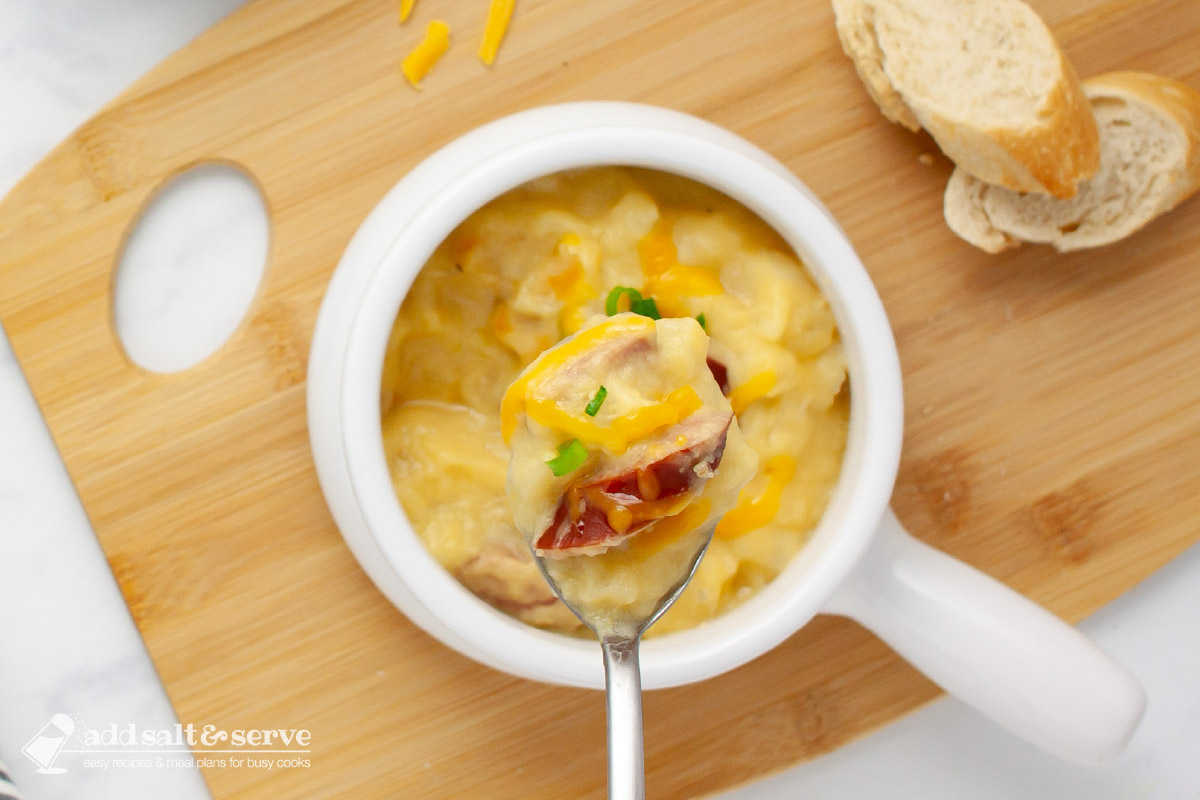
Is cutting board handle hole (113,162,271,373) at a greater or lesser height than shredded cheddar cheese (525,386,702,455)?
greater

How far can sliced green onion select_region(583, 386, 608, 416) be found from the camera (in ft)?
3.35

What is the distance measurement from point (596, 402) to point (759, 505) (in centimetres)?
39

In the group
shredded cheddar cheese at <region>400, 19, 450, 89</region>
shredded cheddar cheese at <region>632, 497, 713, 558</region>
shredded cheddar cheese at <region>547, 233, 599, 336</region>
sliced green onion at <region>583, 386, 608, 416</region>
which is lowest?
shredded cheddar cheese at <region>632, 497, 713, 558</region>

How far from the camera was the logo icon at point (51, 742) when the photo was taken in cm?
163

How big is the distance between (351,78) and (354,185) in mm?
154

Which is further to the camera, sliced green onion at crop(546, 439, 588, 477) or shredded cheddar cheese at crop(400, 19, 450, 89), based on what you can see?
shredded cheddar cheese at crop(400, 19, 450, 89)

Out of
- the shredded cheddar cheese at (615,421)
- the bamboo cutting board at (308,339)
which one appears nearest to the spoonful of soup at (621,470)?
the shredded cheddar cheese at (615,421)

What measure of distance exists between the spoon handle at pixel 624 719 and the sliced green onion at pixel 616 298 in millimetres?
389

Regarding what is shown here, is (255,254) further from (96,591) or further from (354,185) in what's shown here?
(96,591)

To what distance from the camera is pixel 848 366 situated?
1365 mm

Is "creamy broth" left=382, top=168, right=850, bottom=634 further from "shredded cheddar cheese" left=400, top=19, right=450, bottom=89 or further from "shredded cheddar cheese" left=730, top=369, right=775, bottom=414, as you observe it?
"shredded cheddar cheese" left=400, top=19, right=450, bottom=89

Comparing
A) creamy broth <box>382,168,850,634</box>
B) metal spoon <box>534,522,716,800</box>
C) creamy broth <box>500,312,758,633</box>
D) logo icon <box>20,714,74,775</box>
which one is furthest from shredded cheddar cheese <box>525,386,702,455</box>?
logo icon <box>20,714,74,775</box>

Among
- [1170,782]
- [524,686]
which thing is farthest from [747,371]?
[1170,782]

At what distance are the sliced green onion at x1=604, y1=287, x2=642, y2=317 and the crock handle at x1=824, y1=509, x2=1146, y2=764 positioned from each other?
1.49ft
